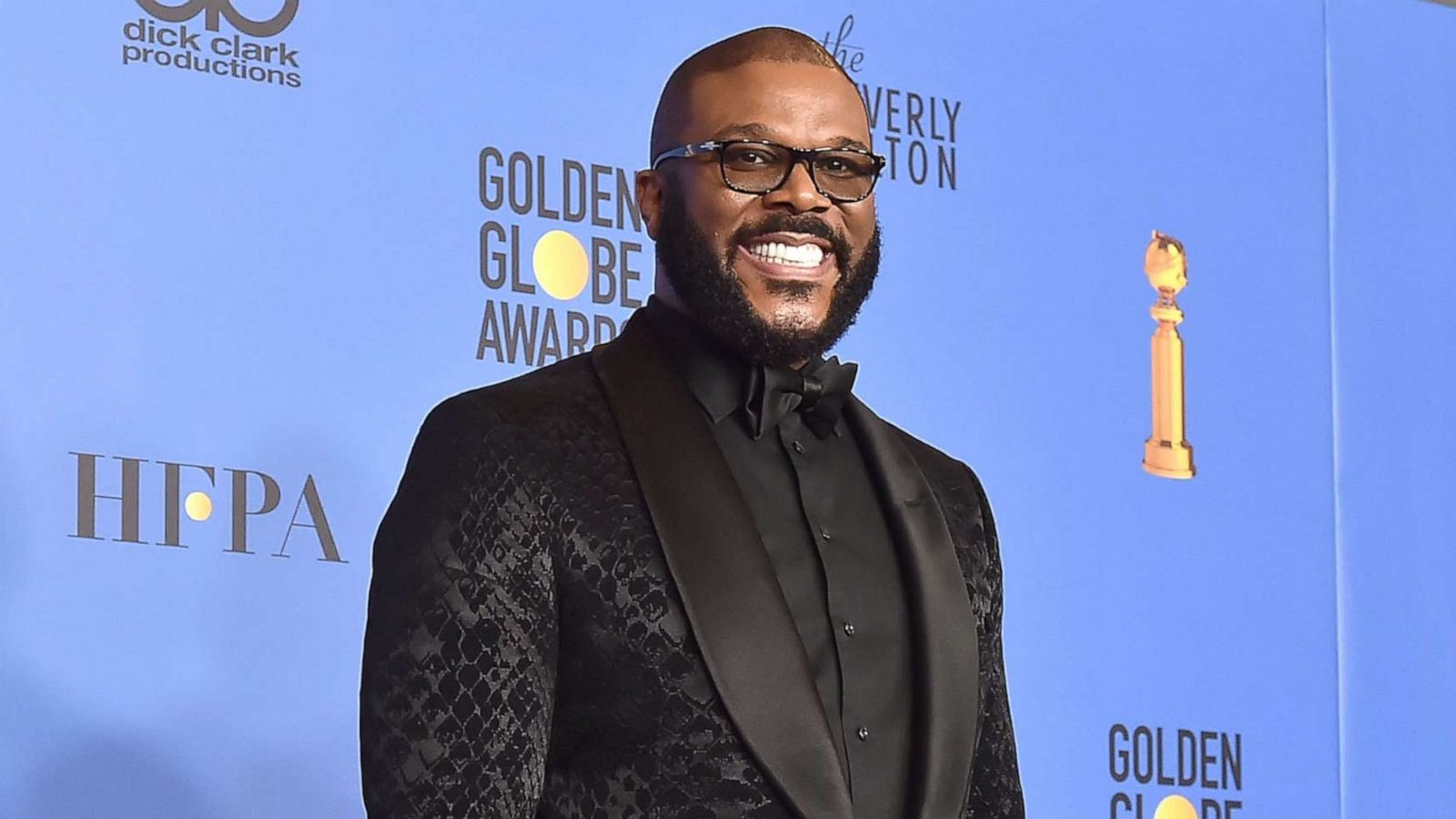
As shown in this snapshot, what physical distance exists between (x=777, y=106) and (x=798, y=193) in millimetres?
79

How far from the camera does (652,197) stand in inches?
83.8

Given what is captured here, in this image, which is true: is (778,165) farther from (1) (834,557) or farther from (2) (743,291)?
(1) (834,557)

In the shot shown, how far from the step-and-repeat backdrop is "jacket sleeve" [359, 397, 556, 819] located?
803 mm

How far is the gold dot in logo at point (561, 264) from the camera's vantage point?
9.70 feet

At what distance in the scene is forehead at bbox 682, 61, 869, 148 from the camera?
204 cm

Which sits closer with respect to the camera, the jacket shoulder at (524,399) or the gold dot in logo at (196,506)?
the jacket shoulder at (524,399)

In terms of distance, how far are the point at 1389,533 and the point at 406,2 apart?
5.71 feet

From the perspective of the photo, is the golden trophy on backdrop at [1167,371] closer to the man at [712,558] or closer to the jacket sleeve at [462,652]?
the man at [712,558]

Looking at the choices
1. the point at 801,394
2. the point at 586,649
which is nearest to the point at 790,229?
the point at 801,394

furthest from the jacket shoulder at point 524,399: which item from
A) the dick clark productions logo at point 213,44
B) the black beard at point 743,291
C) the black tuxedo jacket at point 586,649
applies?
the dick clark productions logo at point 213,44

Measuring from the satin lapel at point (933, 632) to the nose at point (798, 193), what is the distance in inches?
7.6

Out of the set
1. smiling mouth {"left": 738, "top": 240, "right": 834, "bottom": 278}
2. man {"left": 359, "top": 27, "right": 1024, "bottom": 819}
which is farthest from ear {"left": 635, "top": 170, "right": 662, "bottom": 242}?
smiling mouth {"left": 738, "top": 240, "right": 834, "bottom": 278}

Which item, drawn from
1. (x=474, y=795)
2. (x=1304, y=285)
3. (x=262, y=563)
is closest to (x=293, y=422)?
(x=262, y=563)

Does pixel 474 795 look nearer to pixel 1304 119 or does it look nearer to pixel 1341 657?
pixel 1341 657
